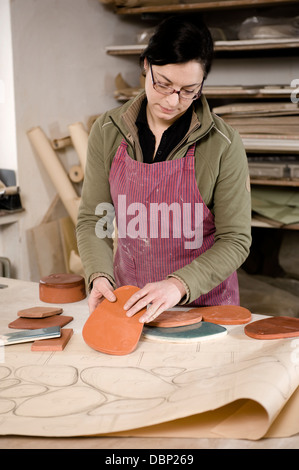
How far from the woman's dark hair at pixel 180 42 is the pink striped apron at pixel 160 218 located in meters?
0.30

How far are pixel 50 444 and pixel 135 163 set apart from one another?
3.16 feet

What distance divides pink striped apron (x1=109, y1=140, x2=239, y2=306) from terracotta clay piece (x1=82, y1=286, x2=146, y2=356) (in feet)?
1.22

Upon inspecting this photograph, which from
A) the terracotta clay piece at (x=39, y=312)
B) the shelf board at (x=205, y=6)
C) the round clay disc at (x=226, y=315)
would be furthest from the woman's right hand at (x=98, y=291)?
the shelf board at (x=205, y=6)

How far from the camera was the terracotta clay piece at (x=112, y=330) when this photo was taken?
125cm

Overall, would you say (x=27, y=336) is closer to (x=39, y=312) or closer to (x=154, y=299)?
(x=39, y=312)

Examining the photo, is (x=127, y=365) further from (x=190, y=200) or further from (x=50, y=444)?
(x=190, y=200)

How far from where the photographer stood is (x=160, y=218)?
1.67 metres

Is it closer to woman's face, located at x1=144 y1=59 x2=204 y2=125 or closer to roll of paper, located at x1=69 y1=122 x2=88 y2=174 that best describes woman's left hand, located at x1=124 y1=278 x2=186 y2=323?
woman's face, located at x1=144 y1=59 x2=204 y2=125

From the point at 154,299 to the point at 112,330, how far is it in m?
0.14

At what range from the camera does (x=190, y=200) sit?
1623mm

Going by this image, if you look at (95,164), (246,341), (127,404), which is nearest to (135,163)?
(95,164)

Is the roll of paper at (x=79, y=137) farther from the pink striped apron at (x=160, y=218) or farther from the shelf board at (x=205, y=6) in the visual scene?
the pink striped apron at (x=160, y=218)

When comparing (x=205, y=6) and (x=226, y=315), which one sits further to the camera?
(x=205, y=6)

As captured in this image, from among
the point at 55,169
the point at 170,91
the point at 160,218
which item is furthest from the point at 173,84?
the point at 55,169
